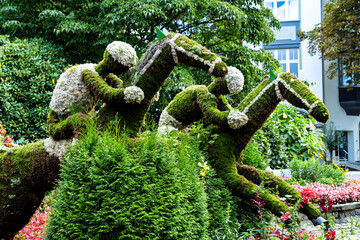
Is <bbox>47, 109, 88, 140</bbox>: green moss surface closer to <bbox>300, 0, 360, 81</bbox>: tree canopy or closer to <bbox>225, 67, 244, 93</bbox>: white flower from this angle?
Result: <bbox>225, 67, 244, 93</bbox>: white flower

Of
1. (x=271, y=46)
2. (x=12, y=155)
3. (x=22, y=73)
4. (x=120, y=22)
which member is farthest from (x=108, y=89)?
(x=271, y=46)

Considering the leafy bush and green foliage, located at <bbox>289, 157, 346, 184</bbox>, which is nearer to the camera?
the leafy bush

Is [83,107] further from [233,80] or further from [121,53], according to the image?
[233,80]

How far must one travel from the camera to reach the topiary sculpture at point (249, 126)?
4453 mm

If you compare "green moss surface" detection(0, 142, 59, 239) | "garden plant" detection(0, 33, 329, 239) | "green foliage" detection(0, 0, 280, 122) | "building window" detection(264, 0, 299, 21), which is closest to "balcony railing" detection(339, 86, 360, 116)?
"building window" detection(264, 0, 299, 21)

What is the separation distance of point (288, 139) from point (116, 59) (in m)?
9.36

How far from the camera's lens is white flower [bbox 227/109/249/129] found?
4.58 m

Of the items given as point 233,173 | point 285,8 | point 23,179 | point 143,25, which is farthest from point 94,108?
point 285,8

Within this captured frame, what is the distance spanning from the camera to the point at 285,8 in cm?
2339

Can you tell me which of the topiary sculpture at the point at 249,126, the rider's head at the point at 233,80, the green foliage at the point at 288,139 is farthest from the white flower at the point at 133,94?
the green foliage at the point at 288,139

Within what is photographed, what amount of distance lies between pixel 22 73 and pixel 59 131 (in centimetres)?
605

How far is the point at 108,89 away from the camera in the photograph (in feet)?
11.7

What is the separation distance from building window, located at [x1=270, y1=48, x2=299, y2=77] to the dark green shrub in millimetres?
21914

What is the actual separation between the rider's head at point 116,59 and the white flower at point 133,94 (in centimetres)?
46
